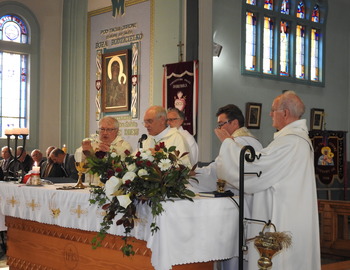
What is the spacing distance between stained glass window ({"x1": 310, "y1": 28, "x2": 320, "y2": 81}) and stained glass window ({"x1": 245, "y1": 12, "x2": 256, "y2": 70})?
2.32 metres

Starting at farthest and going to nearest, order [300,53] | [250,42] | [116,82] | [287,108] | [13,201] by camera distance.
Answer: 1. [300,53]
2. [116,82]
3. [250,42]
4. [13,201]
5. [287,108]

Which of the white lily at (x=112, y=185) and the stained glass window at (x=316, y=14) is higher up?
the stained glass window at (x=316, y=14)

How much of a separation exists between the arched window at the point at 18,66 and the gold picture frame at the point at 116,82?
2108 mm

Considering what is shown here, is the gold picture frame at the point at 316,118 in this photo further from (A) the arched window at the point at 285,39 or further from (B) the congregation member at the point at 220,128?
(B) the congregation member at the point at 220,128

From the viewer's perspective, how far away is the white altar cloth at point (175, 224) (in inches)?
183

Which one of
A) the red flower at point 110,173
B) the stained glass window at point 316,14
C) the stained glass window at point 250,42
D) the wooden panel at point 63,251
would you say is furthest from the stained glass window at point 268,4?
the red flower at point 110,173

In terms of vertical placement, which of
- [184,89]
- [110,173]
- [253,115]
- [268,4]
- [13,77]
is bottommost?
[110,173]

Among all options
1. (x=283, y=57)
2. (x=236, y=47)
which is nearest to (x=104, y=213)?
(x=236, y=47)

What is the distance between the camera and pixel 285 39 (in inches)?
653

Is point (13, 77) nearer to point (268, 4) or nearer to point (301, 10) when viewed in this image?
point (268, 4)

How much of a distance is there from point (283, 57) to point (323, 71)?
63.4 inches

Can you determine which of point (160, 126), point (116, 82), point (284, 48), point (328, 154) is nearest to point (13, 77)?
point (116, 82)

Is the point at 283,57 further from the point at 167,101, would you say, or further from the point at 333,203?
the point at 333,203

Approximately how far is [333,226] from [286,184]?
15.2 ft
